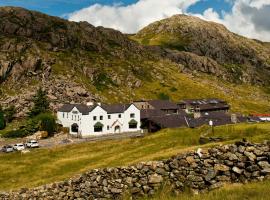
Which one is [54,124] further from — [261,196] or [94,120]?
[261,196]

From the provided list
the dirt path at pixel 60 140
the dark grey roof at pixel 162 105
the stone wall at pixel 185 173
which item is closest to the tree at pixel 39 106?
the dirt path at pixel 60 140

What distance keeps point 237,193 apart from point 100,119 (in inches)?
5066

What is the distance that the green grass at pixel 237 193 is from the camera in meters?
20.3

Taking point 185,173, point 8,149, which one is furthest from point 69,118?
point 185,173

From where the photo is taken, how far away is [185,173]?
26.1m

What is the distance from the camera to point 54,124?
484 ft

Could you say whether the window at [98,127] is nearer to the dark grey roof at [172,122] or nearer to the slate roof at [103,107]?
the slate roof at [103,107]

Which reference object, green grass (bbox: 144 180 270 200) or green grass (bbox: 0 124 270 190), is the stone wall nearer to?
green grass (bbox: 144 180 270 200)

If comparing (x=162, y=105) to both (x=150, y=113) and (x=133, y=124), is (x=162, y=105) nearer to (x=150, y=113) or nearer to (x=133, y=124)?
(x=150, y=113)

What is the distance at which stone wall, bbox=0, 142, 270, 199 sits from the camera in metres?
24.3

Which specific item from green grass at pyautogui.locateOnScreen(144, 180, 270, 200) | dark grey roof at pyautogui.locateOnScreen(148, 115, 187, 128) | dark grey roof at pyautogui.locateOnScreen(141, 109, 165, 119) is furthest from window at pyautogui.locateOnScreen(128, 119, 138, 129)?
green grass at pyautogui.locateOnScreen(144, 180, 270, 200)

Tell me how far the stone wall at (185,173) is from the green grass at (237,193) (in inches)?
44.8

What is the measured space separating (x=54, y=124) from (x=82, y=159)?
77.7 metres

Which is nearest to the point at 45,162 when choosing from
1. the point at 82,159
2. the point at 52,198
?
the point at 82,159
